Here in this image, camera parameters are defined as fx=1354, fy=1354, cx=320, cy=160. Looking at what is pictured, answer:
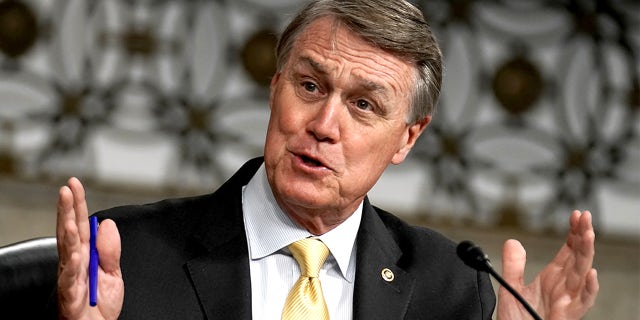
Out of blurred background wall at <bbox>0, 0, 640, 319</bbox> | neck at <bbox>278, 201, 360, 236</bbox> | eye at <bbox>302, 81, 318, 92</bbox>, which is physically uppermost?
eye at <bbox>302, 81, 318, 92</bbox>

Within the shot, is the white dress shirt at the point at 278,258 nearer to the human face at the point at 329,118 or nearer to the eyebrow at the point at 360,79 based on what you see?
the human face at the point at 329,118

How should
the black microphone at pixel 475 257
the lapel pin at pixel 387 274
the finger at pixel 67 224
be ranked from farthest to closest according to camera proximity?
the lapel pin at pixel 387 274
the black microphone at pixel 475 257
the finger at pixel 67 224

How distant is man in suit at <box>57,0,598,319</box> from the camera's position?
302 cm

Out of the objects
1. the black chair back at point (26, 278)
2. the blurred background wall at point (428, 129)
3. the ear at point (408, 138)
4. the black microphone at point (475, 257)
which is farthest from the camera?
the blurred background wall at point (428, 129)

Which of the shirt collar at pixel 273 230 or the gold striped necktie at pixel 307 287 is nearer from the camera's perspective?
the gold striped necktie at pixel 307 287

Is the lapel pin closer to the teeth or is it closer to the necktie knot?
the necktie knot

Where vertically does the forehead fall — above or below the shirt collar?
above

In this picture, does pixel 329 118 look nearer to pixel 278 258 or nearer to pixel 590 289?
pixel 278 258

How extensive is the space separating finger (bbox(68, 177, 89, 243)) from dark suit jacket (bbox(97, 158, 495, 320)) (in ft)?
1.13

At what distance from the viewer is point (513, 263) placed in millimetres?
3068

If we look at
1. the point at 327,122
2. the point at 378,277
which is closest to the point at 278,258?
the point at 378,277

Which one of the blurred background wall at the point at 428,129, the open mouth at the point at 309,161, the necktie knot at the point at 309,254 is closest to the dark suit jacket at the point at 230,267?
the necktie knot at the point at 309,254

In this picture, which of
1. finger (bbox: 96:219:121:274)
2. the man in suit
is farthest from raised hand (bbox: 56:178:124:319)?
the man in suit

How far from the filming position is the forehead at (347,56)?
3.10 metres
